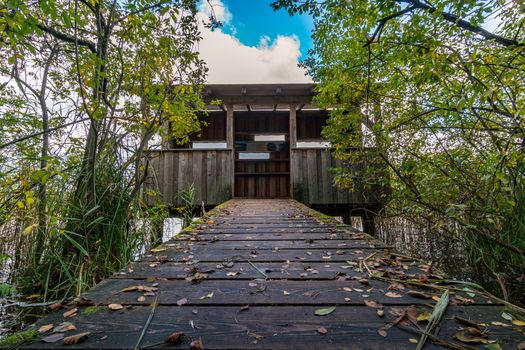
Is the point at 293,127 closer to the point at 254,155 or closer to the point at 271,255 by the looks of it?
the point at 254,155

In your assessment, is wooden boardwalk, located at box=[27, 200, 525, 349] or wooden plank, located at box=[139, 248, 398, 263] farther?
wooden plank, located at box=[139, 248, 398, 263]

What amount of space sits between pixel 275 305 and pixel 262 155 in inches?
298

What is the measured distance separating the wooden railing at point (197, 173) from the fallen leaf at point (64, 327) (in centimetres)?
514

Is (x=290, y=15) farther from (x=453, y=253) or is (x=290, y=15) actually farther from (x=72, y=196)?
(x=453, y=253)

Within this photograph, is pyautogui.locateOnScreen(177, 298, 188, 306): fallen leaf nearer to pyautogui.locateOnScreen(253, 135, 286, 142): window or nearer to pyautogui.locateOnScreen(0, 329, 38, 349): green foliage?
pyautogui.locateOnScreen(0, 329, 38, 349): green foliage

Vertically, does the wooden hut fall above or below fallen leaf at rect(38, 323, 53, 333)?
above

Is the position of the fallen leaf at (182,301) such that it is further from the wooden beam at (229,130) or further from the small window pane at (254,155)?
the small window pane at (254,155)

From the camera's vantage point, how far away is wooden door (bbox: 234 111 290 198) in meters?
8.23

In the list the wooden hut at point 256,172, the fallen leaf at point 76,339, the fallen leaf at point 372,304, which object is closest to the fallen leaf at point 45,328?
the fallen leaf at point 76,339

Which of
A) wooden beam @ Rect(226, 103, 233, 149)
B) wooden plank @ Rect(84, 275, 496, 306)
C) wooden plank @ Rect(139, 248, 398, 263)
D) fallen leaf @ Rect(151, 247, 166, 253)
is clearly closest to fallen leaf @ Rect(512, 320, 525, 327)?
wooden plank @ Rect(84, 275, 496, 306)

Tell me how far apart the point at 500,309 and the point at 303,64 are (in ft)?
18.6

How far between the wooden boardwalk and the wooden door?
20.9 feet

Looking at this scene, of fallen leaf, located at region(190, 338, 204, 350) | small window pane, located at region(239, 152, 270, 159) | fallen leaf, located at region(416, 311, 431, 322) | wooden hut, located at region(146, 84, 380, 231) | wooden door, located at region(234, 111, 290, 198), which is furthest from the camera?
small window pane, located at region(239, 152, 270, 159)

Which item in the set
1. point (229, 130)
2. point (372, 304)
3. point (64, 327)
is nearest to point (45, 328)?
point (64, 327)
